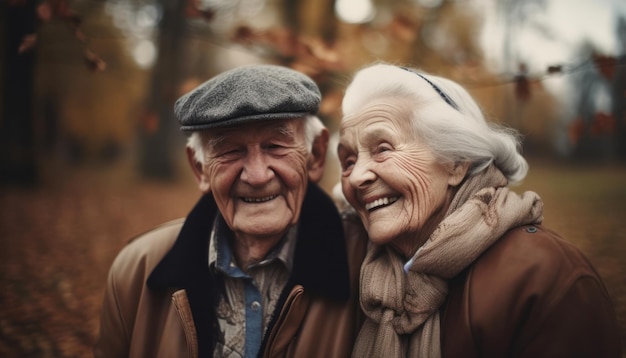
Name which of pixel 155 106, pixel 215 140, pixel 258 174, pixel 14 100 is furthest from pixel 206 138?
pixel 155 106

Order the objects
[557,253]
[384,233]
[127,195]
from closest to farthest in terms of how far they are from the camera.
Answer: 1. [557,253]
2. [384,233]
3. [127,195]

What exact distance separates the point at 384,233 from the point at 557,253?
681mm

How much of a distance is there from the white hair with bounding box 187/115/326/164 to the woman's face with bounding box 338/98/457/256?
0.27 meters

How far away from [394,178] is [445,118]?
1.15 feet

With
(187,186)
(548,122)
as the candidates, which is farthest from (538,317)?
(548,122)

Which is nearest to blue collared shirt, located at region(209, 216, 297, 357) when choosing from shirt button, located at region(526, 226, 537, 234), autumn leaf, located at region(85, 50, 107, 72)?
shirt button, located at region(526, 226, 537, 234)

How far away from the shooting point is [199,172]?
2473mm

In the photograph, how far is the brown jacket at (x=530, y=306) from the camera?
69.0 inches

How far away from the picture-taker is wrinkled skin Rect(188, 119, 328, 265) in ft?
7.28

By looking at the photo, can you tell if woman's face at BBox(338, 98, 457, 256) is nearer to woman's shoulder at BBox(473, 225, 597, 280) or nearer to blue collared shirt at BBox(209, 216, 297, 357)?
woman's shoulder at BBox(473, 225, 597, 280)

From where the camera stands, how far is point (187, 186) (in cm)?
1440

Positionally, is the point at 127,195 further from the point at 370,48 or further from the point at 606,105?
the point at 606,105

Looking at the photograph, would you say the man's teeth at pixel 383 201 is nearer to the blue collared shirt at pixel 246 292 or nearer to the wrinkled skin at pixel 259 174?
the wrinkled skin at pixel 259 174

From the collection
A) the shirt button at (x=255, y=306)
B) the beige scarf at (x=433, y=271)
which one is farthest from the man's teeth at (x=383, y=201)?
the shirt button at (x=255, y=306)
